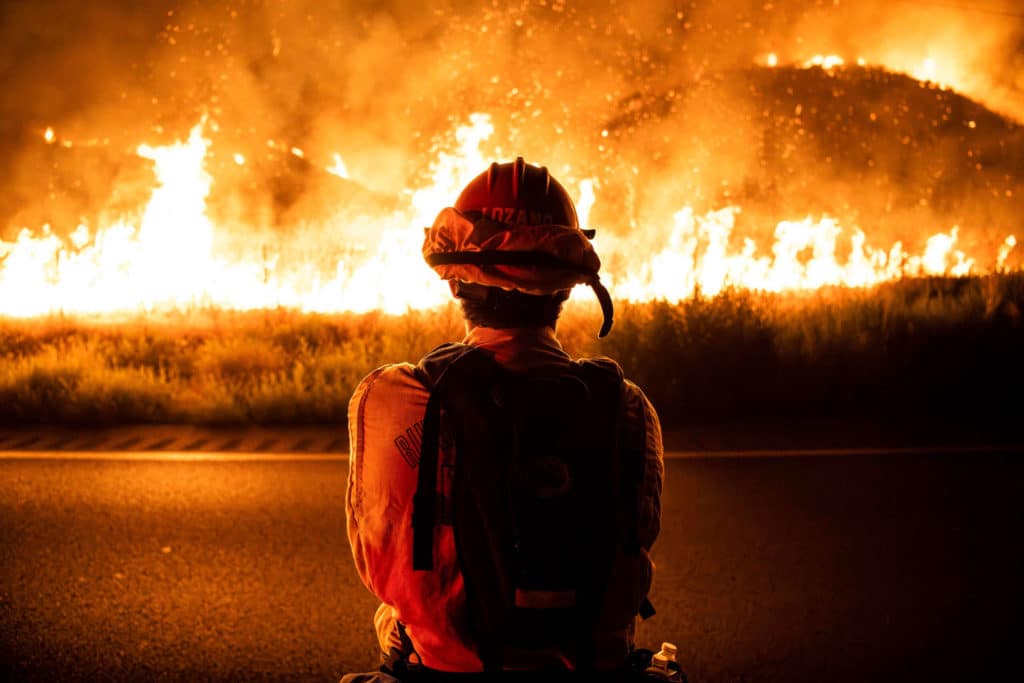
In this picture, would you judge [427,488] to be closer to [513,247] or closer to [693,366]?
[513,247]

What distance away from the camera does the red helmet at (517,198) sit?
5.30ft

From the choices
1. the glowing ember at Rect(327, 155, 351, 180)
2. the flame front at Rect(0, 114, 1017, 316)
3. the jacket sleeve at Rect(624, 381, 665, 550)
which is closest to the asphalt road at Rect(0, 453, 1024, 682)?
the jacket sleeve at Rect(624, 381, 665, 550)

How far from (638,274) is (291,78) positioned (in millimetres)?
8996

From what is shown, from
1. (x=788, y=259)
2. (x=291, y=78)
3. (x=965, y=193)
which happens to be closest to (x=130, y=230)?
(x=291, y=78)

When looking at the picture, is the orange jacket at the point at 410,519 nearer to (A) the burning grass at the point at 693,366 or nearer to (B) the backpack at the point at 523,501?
(B) the backpack at the point at 523,501

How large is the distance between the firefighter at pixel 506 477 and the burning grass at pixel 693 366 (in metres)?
6.21

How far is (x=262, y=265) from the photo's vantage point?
56.9ft

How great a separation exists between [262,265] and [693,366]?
11421 mm

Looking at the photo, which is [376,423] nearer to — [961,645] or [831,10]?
[961,645]

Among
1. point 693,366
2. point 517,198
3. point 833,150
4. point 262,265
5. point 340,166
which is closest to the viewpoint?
point 517,198

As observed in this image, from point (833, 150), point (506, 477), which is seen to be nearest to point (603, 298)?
point (506, 477)

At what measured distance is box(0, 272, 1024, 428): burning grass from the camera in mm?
8055

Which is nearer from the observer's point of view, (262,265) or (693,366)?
(693,366)

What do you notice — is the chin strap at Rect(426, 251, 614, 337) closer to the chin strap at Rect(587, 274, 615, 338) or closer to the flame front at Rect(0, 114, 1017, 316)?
the chin strap at Rect(587, 274, 615, 338)
